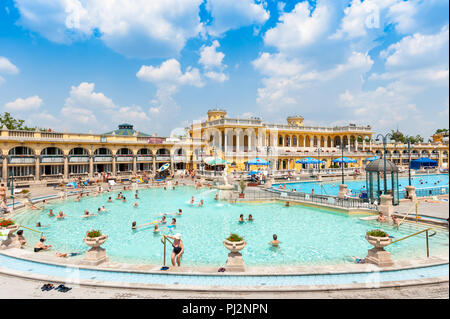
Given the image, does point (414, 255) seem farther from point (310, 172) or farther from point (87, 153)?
point (87, 153)

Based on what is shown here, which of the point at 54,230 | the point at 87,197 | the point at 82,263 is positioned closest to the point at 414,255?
the point at 82,263

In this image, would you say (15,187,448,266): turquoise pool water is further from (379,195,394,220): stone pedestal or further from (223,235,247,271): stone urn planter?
(223,235,247,271): stone urn planter

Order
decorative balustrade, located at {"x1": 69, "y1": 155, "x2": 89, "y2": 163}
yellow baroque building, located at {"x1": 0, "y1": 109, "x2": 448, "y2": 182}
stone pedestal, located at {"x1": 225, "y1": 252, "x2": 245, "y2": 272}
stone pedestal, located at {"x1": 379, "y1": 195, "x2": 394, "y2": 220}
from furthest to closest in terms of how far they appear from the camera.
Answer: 1. decorative balustrade, located at {"x1": 69, "y1": 155, "x2": 89, "y2": 163}
2. yellow baroque building, located at {"x1": 0, "y1": 109, "x2": 448, "y2": 182}
3. stone pedestal, located at {"x1": 379, "y1": 195, "x2": 394, "y2": 220}
4. stone pedestal, located at {"x1": 225, "y1": 252, "x2": 245, "y2": 272}

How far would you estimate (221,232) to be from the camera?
15.4 metres

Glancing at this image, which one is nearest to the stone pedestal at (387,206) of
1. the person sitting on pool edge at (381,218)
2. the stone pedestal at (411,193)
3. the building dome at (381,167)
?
the person sitting on pool edge at (381,218)

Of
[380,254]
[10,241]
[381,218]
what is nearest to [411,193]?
[381,218]

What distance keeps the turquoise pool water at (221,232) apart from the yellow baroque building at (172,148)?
14.8 m

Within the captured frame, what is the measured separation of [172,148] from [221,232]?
34.1m

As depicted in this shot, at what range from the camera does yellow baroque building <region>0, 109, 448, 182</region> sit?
3409 centimetres

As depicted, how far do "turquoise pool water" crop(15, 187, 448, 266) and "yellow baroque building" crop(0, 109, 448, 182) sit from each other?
1483cm

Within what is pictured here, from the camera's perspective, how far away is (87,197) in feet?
90.0

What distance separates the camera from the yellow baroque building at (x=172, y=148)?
34.1 m

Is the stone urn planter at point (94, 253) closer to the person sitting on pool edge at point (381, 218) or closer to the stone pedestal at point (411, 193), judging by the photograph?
the person sitting on pool edge at point (381, 218)

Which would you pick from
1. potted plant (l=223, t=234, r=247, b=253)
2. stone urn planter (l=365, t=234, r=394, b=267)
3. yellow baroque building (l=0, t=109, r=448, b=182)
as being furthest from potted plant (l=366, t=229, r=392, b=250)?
yellow baroque building (l=0, t=109, r=448, b=182)
